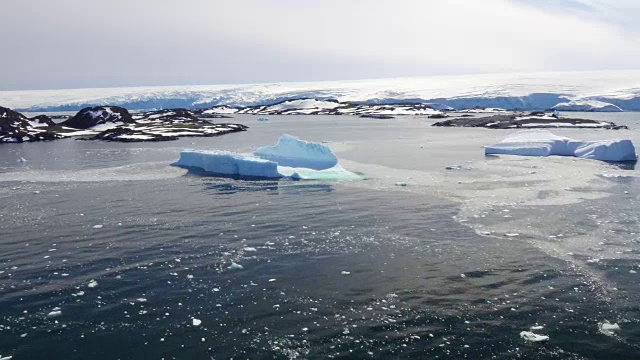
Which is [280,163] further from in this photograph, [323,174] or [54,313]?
[54,313]

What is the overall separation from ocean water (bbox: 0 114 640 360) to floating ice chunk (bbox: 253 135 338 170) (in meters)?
5.52

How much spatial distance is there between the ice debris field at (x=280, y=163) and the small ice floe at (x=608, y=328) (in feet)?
55.7

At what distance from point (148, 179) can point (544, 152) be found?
88.7ft

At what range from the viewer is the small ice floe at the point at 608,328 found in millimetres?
8757

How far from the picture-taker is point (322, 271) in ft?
38.8

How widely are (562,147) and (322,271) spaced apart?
29424 millimetres

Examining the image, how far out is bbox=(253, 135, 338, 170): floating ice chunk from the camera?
28.6 m

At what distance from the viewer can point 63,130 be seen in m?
62.7

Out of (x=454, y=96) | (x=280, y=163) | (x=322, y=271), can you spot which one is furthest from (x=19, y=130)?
(x=454, y=96)

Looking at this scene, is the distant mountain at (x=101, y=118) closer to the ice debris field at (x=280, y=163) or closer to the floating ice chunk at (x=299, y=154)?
the ice debris field at (x=280, y=163)

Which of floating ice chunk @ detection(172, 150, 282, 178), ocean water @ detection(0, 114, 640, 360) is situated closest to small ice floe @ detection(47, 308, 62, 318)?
ocean water @ detection(0, 114, 640, 360)

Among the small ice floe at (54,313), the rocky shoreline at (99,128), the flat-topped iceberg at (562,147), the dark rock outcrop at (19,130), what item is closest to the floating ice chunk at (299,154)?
the flat-topped iceberg at (562,147)

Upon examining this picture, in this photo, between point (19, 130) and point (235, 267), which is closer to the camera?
point (235, 267)

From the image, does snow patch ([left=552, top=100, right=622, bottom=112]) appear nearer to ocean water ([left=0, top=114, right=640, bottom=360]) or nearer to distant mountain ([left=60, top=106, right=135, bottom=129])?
distant mountain ([left=60, top=106, right=135, bottom=129])
